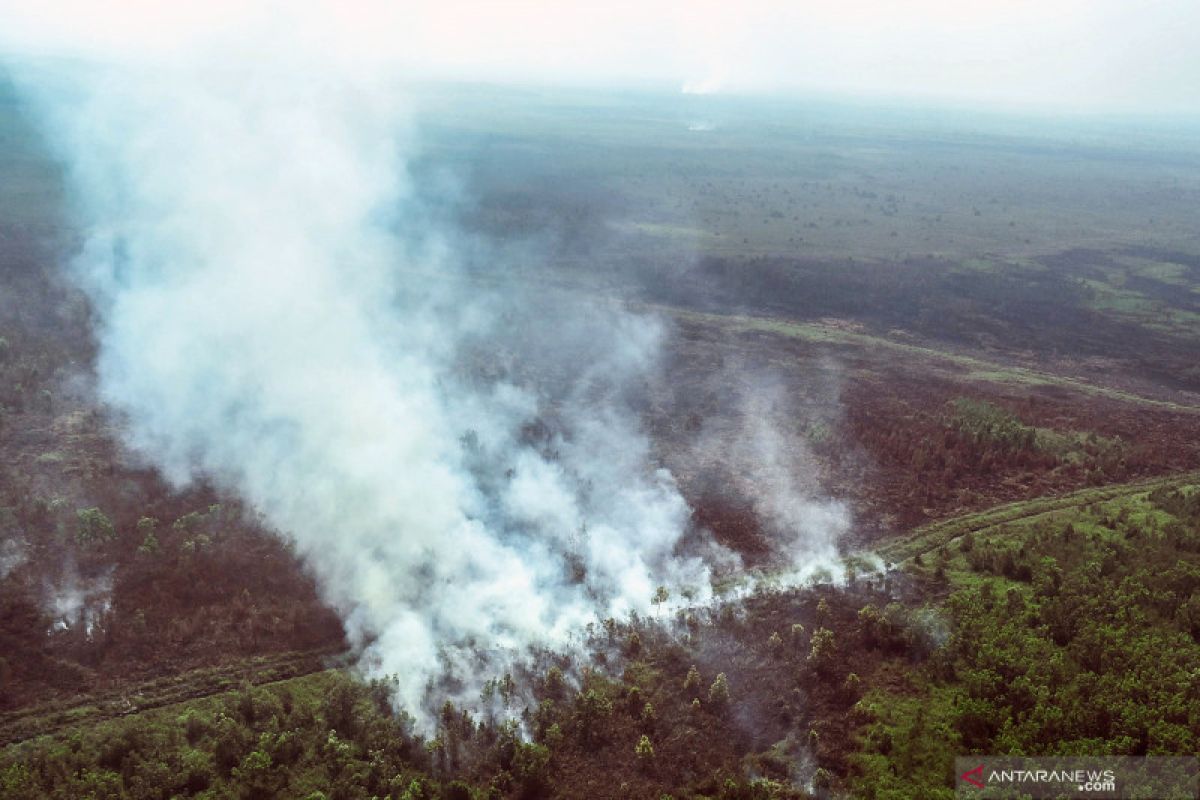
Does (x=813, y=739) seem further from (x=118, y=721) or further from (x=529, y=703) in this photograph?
(x=118, y=721)
